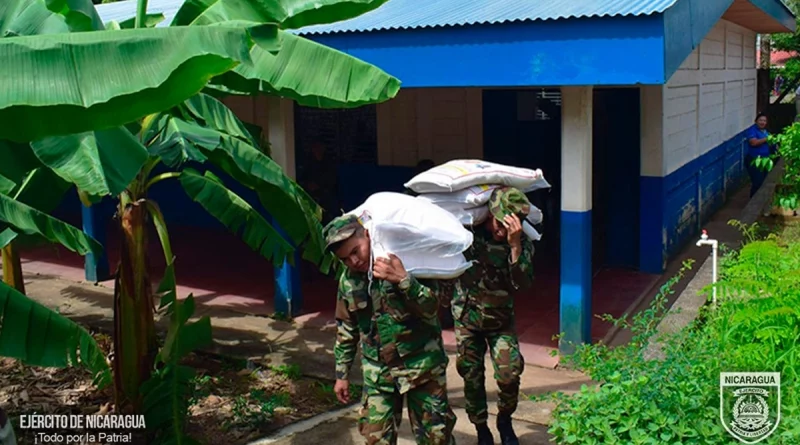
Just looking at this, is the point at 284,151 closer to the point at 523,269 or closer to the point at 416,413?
the point at 523,269

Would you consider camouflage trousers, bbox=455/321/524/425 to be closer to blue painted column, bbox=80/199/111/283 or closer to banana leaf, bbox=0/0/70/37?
banana leaf, bbox=0/0/70/37

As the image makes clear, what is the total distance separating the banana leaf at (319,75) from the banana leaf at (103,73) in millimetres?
1292

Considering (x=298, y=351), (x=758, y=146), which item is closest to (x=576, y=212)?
(x=298, y=351)

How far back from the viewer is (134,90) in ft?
9.93

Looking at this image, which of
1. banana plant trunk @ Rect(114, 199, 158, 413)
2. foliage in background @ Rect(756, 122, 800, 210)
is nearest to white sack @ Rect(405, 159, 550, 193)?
banana plant trunk @ Rect(114, 199, 158, 413)

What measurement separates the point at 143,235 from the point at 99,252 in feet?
1.68

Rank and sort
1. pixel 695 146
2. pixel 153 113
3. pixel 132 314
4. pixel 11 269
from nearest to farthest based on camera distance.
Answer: pixel 153 113
pixel 132 314
pixel 11 269
pixel 695 146

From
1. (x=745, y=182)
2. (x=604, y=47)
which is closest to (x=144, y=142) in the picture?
(x=604, y=47)

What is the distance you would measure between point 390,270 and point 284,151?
4.29 m

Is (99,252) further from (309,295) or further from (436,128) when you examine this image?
(436,128)

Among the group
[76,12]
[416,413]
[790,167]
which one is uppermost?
[76,12]

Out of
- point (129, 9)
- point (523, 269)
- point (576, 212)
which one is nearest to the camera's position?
point (523, 269)

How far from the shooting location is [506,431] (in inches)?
201

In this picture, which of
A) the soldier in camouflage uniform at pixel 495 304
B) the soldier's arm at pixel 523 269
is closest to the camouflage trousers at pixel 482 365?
the soldier in camouflage uniform at pixel 495 304
